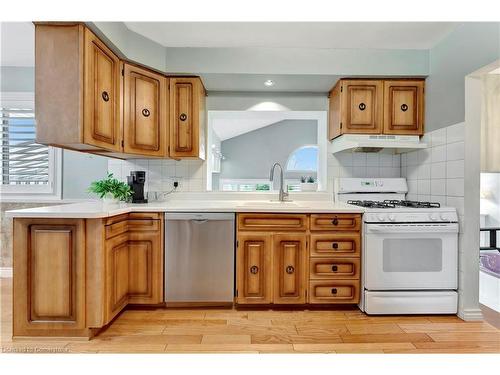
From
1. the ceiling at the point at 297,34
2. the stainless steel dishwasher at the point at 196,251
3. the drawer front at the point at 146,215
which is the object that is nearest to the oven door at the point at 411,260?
the stainless steel dishwasher at the point at 196,251

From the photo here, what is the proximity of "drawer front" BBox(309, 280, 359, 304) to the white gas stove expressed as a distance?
0.10 m

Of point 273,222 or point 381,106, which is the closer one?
point 273,222

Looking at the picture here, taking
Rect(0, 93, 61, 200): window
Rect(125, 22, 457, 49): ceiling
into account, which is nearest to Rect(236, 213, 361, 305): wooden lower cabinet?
Rect(125, 22, 457, 49): ceiling

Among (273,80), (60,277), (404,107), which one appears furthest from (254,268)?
(404,107)

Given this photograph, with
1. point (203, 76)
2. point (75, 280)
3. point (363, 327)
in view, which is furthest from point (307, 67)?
point (75, 280)

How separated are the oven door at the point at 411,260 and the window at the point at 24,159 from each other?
10.4 feet

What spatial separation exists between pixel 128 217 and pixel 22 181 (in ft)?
5.74

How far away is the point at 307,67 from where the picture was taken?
2.82 metres

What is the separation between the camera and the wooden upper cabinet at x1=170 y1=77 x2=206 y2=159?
287cm

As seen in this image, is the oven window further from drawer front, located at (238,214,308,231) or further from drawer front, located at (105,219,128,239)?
drawer front, located at (105,219,128,239)

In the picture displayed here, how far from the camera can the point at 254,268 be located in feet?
8.37

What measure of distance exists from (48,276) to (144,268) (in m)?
0.68

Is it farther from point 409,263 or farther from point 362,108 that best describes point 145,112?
point 409,263

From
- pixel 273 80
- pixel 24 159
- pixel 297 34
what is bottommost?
pixel 24 159
